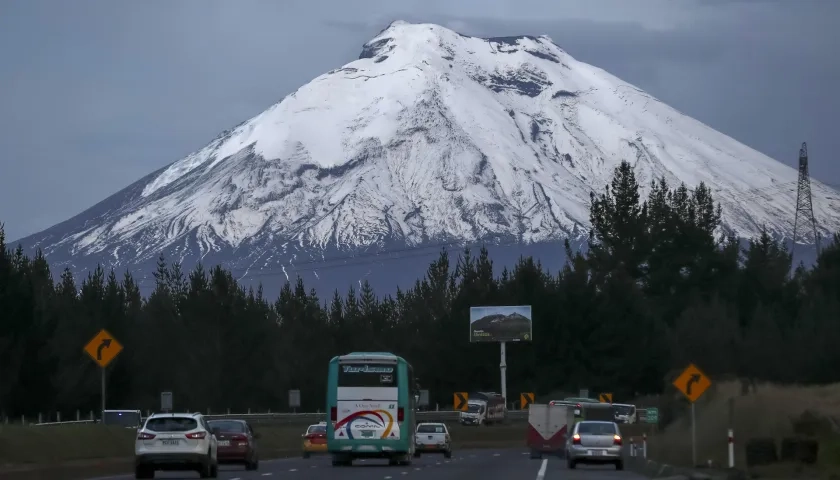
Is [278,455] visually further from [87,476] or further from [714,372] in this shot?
[714,372]

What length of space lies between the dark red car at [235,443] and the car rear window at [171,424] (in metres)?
7.26

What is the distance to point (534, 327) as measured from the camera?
370 ft

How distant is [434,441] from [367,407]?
13.4 m

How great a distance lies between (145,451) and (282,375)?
8234 cm

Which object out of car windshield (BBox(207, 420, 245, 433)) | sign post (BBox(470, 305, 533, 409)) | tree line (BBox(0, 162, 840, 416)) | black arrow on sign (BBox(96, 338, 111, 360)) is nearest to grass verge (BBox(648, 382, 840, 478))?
car windshield (BBox(207, 420, 245, 433))

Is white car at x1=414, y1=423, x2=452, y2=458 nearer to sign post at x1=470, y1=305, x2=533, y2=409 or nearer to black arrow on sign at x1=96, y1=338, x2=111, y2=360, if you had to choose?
black arrow on sign at x1=96, y1=338, x2=111, y2=360

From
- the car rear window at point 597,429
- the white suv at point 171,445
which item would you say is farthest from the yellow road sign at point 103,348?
the car rear window at point 597,429

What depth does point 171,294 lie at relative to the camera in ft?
472

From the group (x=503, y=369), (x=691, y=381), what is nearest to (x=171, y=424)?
(x=691, y=381)

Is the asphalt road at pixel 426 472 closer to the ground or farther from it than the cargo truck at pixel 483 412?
closer to the ground

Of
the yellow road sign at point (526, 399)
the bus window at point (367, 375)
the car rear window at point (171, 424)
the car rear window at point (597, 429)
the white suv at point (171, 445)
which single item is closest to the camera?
the white suv at point (171, 445)

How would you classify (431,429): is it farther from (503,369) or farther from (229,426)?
(503,369)

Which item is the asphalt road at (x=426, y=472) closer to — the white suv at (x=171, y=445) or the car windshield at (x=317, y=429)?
the white suv at (x=171, y=445)

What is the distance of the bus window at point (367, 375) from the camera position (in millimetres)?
45875
